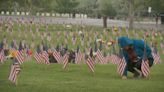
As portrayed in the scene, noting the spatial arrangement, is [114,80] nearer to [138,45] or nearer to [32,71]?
[138,45]

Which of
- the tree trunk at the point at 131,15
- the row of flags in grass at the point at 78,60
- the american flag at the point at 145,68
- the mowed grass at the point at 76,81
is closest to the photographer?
the mowed grass at the point at 76,81

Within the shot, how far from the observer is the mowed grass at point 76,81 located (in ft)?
59.8

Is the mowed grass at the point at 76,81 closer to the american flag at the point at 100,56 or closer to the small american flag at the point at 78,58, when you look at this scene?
the american flag at the point at 100,56

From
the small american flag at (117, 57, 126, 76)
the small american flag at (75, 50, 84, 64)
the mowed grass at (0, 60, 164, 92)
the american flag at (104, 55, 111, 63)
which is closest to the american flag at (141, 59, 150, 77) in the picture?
the mowed grass at (0, 60, 164, 92)

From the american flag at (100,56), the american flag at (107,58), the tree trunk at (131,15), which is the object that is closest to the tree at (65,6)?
the tree trunk at (131,15)

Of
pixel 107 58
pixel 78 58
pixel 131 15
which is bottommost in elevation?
pixel 131 15

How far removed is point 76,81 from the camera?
66.5 ft

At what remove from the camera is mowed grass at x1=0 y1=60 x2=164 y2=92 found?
1822 centimetres

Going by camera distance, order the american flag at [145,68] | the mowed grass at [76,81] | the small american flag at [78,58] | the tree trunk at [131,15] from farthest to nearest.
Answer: the tree trunk at [131,15] < the small american flag at [78,58] < the american flag at [145,68] < the mowed grass at [76,81]

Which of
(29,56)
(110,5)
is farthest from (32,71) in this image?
(110,5)

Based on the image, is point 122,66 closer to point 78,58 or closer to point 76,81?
point 76,81

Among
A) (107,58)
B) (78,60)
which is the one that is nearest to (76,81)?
(78,60)

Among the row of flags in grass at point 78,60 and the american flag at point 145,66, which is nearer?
the row of flags in grass at point 78,60

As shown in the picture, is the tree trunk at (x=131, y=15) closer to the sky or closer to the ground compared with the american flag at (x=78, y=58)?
closer to the ground
